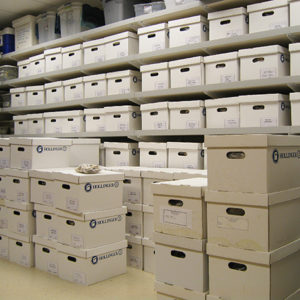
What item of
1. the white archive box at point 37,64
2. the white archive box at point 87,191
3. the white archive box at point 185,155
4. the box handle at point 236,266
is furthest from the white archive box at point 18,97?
the box handle at point 236,266

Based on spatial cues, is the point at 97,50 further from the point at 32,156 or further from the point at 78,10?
the point at 32,156

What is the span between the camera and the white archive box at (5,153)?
3133 millimetres

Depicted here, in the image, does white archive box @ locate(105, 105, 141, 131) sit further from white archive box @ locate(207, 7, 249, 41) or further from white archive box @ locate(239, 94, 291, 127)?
Answer: white archive box @ locate(239, 94, 291, 127)

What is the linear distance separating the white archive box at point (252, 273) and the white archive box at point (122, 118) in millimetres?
1761

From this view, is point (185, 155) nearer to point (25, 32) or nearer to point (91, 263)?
point (91, 263)

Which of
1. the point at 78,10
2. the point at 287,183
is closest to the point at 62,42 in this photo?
the point at 78,10

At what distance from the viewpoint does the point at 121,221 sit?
261cm

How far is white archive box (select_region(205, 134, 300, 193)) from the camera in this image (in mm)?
1585

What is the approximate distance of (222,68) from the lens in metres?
2.74

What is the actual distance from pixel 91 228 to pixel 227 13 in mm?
1734

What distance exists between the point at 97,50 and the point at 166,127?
42.5 inches

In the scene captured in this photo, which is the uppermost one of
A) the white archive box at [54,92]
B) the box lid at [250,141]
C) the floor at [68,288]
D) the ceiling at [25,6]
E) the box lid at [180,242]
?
the ceiling at [25,6]

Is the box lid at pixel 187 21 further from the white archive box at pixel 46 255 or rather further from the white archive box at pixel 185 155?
the white archive box at pixel 46 255

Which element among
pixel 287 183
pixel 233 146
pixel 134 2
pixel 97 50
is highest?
pixel 134 2
